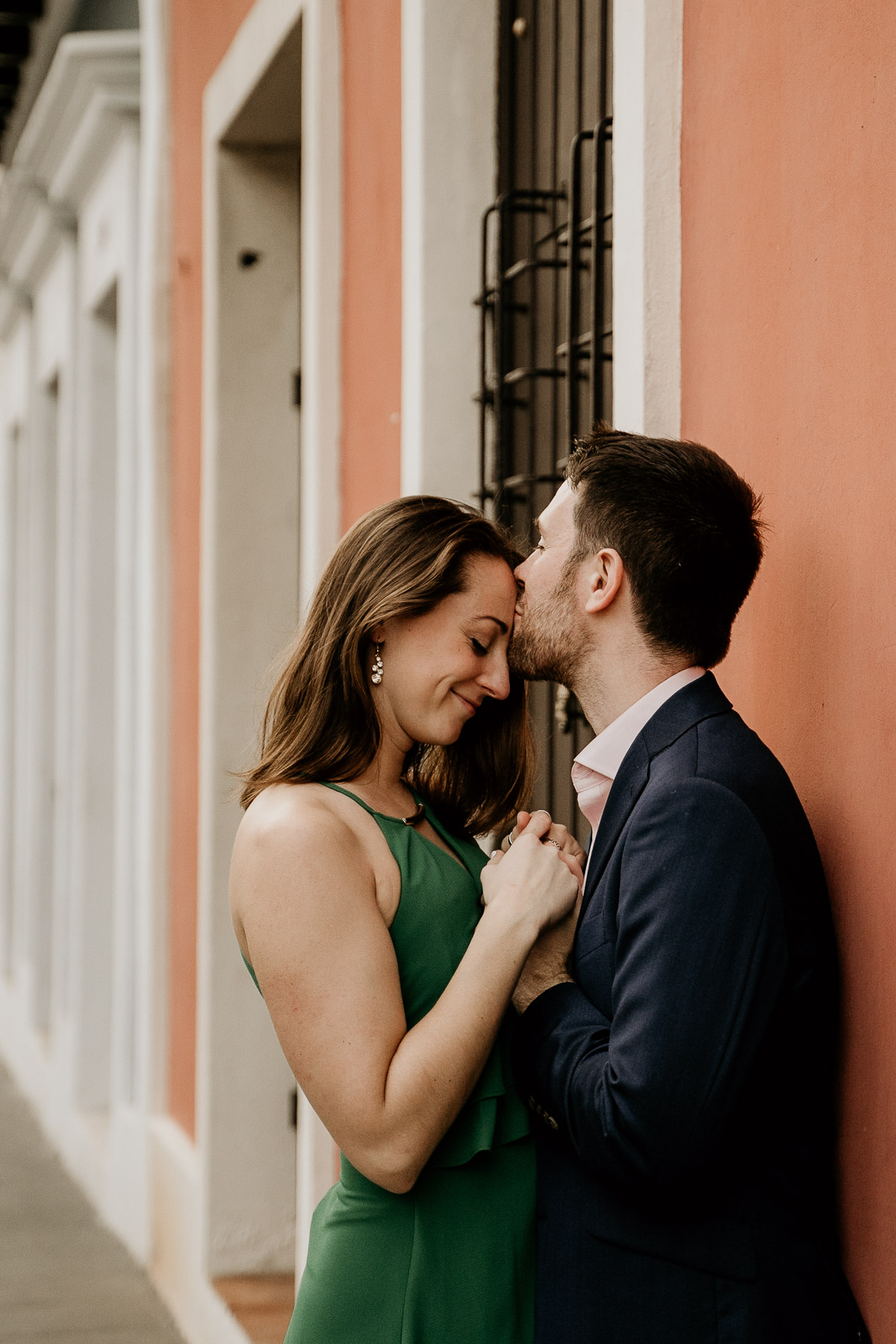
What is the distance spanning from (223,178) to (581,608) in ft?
12.2

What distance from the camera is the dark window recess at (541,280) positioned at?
3.35 metres

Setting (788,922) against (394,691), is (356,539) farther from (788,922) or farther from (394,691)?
(788,922)

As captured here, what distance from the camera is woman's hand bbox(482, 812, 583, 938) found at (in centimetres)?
211

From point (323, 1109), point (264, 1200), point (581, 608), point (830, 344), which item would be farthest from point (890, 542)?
point (264, 1200)

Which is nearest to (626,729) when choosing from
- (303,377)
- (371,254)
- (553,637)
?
(553,637)

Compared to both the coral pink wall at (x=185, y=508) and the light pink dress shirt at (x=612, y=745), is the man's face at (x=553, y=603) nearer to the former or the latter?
the light pink dress shirt at (x=612, y=745)

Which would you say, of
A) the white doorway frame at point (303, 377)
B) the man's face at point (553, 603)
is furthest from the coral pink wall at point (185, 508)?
the man's face at point (553, 603)

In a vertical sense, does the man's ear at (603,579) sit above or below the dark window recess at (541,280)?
below

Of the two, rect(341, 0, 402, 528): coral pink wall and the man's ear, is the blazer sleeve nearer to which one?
the man's ear

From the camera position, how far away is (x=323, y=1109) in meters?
2.12

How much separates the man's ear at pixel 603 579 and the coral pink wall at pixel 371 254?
185 centimetres

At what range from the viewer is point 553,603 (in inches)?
86.3

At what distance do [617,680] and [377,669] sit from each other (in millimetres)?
430

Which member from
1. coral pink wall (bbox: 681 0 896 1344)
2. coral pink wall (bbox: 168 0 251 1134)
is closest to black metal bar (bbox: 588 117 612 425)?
coral pink wall (bbox: 681 0 896 1344)
